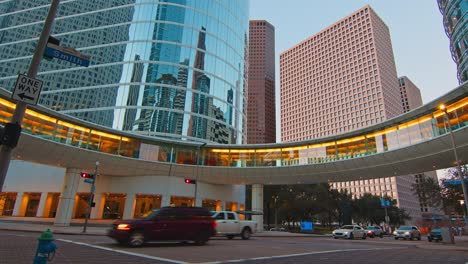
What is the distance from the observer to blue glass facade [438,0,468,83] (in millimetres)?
44844

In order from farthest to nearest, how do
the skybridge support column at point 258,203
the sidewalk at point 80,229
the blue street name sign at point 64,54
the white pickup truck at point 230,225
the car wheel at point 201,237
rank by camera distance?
the skybridge support column at point 258,203, the white pickup truck at point 230,225, the sidewalk at point 80,229, the car wheel at point 201,237, the blue street name sign at point 64,54

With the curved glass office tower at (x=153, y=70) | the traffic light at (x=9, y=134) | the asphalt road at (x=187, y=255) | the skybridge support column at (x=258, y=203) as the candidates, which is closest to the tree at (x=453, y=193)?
the skybridge support column at (x=258, y=203)

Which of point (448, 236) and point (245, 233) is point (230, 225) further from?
point (448, 236)

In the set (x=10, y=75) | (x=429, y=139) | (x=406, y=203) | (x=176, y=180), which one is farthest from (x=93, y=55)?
(x=406, y=203)

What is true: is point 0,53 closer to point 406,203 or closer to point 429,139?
point 429,139

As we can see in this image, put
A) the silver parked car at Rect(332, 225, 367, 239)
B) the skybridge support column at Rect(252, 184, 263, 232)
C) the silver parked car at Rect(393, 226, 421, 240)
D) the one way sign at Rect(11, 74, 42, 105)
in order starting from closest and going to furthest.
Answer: the one way sign at Rect(11, 74, 42, 105) < the silver parked car at Rect(332, 225, 367, 239) < the silver parked car at Rect(393, 226, 421, 240) < the skybridge support column at Rect(252, 184, 263, 232)

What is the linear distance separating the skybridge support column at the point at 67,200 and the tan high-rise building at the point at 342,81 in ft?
417

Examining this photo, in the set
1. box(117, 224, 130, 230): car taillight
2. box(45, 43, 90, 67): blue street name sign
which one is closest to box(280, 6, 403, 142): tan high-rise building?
box(117, 224, 130, 230): car taillight

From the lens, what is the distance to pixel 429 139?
24.2m

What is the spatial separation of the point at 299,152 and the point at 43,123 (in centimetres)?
2617

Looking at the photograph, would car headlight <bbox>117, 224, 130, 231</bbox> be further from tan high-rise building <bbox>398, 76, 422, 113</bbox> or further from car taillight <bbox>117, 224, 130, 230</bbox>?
tan high-rise building <bbox>398, 76, 422, 113</bbox>

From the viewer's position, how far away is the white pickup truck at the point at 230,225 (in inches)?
767

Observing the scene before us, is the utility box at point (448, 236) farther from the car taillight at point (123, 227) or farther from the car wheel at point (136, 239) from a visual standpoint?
the car taillight at point (123, 227)

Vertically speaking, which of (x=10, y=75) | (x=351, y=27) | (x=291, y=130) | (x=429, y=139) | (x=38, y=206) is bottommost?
(x=38, y=206)
